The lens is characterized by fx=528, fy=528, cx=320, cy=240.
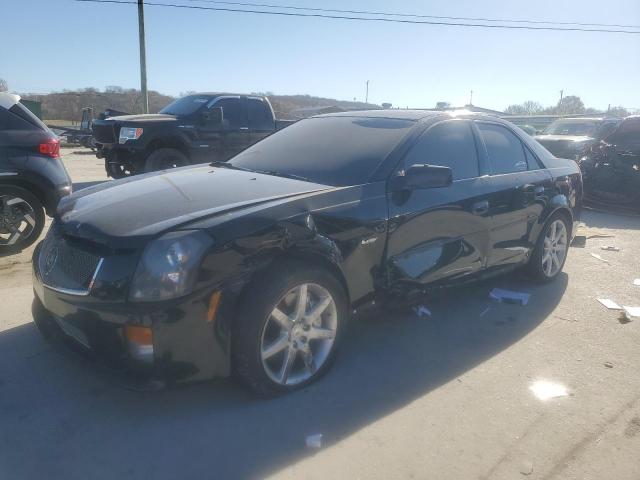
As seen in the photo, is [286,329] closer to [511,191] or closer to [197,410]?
[197,410]

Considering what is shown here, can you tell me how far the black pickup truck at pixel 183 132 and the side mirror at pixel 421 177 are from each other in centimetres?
695

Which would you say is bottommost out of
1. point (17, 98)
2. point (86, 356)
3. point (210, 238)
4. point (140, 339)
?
point (86, 356)

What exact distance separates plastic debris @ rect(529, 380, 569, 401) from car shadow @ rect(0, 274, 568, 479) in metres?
0.40

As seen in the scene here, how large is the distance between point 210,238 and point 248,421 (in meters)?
1.01

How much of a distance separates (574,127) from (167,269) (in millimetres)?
15876

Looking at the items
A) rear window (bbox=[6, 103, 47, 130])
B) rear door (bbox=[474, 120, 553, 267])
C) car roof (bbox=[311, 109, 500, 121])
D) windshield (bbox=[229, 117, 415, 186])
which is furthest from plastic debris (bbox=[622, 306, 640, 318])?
rear window (bbox=[6, 103, 47, 130])

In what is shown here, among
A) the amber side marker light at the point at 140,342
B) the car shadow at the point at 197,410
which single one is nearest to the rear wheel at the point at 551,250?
the car shadow at the point at 197,410

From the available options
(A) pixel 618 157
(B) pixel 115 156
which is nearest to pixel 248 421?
(B) pixel 115 156

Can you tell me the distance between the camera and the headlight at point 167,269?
259 cm

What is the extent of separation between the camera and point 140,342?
102 inches

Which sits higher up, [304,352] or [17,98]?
[17,98]

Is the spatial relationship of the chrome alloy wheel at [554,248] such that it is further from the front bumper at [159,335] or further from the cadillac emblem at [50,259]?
the cadillac emblem at [50,259]

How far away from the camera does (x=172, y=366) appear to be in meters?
2.64

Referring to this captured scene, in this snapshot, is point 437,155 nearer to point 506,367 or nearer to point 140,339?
point 506,367
